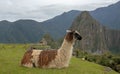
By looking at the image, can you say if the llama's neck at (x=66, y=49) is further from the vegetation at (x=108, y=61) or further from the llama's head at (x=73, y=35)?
the vegetation at (x=108, y=61)

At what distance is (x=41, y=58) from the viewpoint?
1791 centimetres

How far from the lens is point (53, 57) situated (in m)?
17.9

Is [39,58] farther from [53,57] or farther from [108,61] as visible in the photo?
[108,61]

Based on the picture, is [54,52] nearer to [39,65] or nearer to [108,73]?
[39,65]

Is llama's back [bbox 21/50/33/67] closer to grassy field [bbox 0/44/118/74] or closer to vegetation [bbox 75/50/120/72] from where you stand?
grassy field [bbox 0/44/118/74]

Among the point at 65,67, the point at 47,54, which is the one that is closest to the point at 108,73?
the point at 65,67

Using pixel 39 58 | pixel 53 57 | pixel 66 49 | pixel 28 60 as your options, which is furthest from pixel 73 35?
pixel 28 60

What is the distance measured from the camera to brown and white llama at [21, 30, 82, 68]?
58.6 feet

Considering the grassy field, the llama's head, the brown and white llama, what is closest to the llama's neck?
the brown and white llama

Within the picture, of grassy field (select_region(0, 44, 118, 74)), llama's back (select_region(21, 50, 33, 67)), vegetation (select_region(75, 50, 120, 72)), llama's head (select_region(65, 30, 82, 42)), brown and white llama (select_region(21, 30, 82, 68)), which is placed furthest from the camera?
vegetation (select_region(75, 50, 120, 72))

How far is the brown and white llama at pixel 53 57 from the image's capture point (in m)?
17.9

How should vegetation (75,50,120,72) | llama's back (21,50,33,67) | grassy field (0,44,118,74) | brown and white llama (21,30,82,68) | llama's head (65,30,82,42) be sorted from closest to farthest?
grassy field (0,44,118,74) → brown and white llama (21,30,82,68) → llama's back (21,50,33,67) → llama's head (65,30,82,42) → vegetation (75,50,120,72)

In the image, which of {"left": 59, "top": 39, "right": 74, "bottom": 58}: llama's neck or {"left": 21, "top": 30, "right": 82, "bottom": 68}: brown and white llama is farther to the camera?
{"left": 59, "top": 39, "right": 74, "bottom": 58}: llama's neck

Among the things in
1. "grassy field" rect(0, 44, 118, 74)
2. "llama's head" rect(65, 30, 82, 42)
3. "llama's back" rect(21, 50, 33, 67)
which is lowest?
"grassy field" rect(0, 44, 118, 74)
